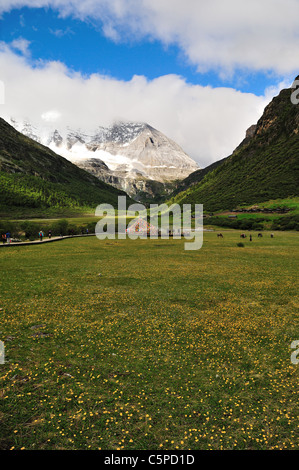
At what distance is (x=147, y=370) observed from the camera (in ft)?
25.1

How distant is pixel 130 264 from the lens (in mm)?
26938

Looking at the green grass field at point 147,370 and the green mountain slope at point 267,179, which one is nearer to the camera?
the green grass field at point 147,370

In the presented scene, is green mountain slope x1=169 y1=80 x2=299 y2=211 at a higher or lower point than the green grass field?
higher

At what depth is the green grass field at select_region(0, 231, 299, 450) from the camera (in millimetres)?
5434

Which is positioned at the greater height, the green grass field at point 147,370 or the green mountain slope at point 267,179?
the green mountain slope at point 267,179

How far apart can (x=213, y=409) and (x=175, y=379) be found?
138 centimetres

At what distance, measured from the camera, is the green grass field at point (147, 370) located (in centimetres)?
543

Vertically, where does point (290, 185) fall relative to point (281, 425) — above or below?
above

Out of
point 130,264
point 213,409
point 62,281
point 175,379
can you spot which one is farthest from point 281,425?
point 130,264

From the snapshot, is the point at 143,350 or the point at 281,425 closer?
the point at 281,425

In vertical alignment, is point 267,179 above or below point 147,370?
above

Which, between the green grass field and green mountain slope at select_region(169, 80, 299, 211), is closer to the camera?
the green grass field

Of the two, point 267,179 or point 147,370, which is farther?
point 267,179

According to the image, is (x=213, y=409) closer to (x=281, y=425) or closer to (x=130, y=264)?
(x=281, y=425)
